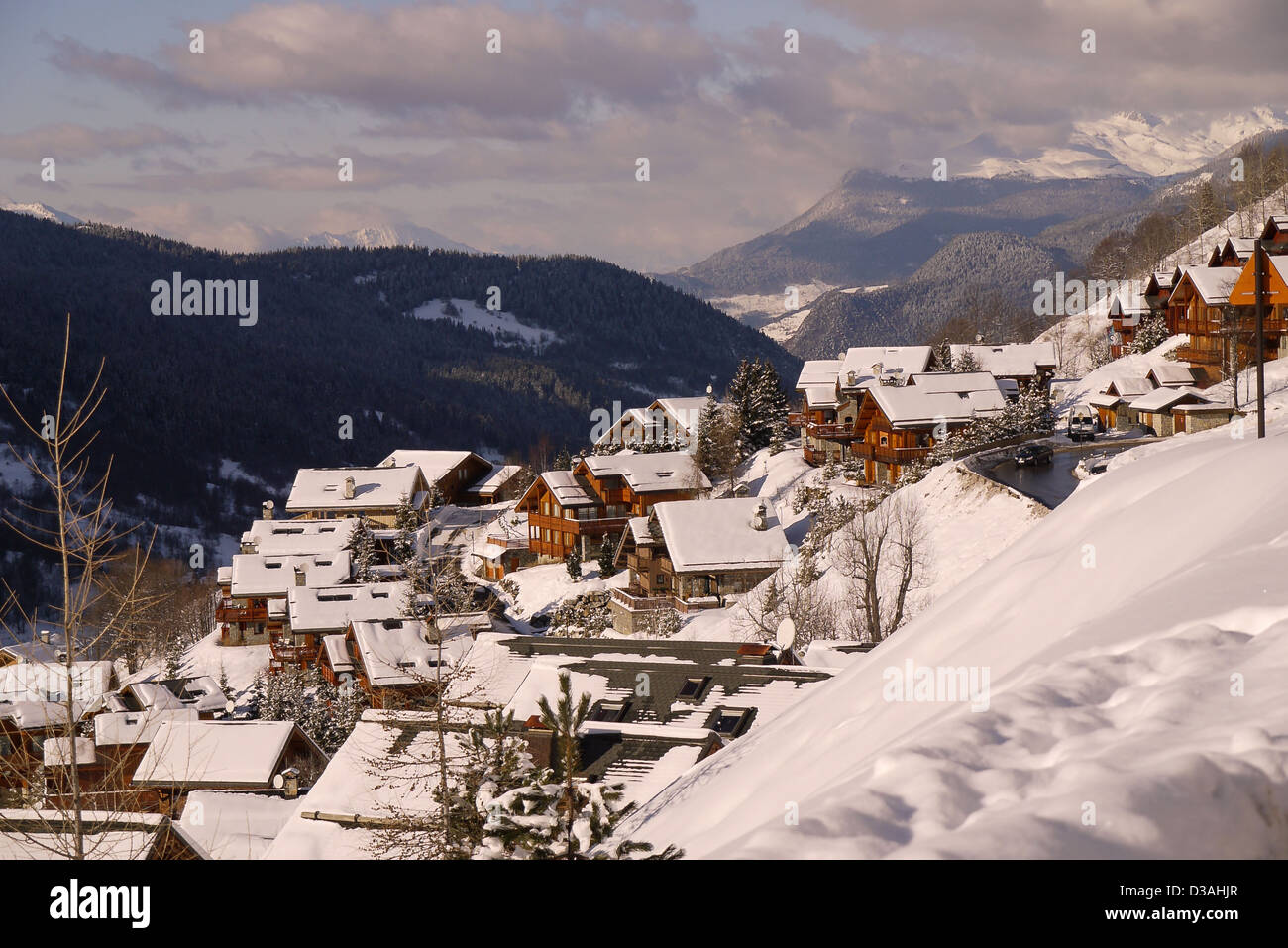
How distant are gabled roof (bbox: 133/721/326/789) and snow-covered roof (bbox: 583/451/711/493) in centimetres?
3188

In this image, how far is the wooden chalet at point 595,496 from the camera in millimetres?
64438

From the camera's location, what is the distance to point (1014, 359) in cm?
7562

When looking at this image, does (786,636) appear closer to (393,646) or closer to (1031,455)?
(1031,455)

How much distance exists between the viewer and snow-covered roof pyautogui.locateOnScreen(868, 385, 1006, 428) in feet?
179

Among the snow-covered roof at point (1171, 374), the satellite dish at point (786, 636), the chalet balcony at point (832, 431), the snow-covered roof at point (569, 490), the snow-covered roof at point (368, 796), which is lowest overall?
the snow-covered roof at point (368, 796)

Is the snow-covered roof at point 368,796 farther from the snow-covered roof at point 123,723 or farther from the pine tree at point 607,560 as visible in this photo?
the pine tree at point 607,560

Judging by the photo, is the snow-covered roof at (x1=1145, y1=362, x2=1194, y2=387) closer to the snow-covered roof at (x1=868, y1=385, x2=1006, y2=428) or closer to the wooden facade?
the snow-covered roof at (x1=868, y1=385, x2=1006, y2=428)

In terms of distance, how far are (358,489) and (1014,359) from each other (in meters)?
54.3

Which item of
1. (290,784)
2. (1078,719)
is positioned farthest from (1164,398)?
(1078,719)

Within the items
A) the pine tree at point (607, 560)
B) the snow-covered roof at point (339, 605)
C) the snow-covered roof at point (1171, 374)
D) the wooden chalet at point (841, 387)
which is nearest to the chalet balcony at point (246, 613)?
the snow-covered roof at point (339, 605)

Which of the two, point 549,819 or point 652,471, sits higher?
point 652,471

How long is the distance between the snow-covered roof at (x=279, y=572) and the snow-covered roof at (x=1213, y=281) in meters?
50.7
